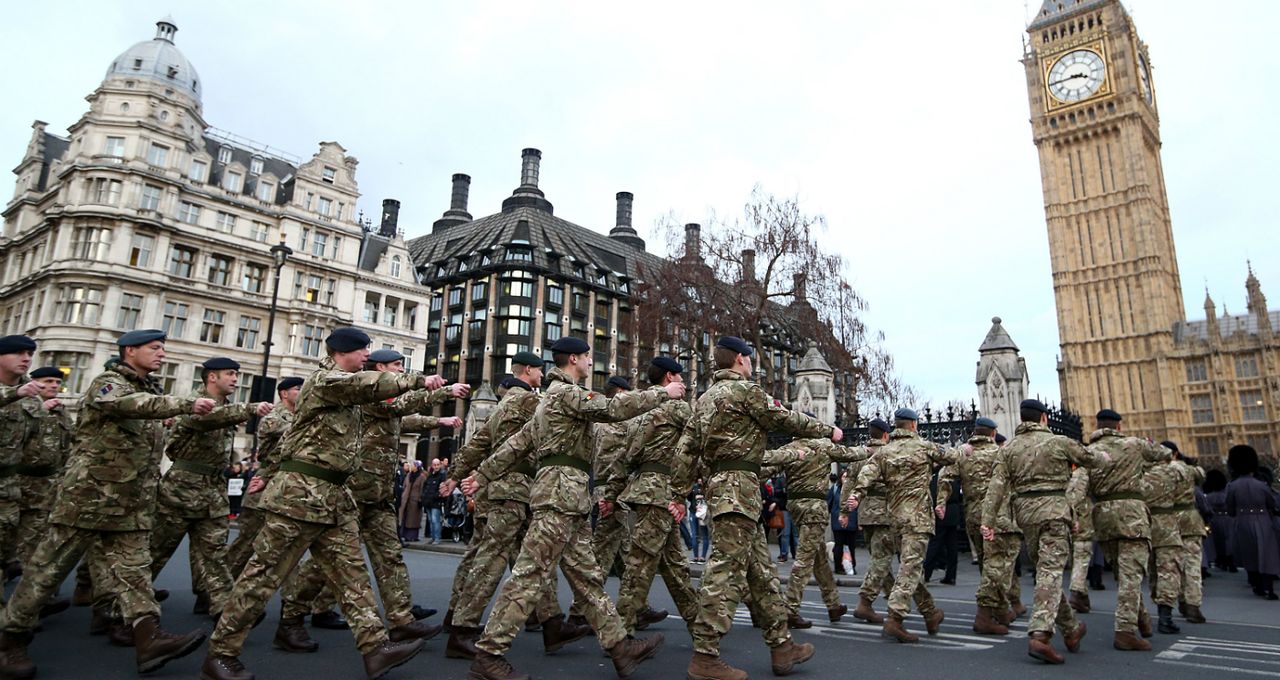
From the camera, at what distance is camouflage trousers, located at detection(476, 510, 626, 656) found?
479cm

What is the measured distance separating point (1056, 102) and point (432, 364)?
216ft

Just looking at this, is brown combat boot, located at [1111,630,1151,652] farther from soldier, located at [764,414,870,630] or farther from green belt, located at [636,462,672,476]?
green belt, located at [636,462,672,476]

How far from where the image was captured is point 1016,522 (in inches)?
275

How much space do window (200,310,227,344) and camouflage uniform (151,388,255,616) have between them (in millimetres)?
35817

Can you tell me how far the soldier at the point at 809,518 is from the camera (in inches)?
306

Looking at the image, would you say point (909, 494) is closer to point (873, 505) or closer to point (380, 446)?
point (873, 505)

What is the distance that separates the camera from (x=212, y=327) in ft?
125

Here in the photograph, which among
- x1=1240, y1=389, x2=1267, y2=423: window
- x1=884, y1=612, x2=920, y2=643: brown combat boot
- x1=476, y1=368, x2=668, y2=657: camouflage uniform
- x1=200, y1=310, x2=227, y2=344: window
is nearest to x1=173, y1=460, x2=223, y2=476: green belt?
x1=476, y1=368, x2=668, y2=657: camouflage uniform

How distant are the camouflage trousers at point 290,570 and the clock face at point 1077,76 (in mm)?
84773

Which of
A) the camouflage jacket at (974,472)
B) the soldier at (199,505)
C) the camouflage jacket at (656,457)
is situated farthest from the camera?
the camouflage jacket at (974,472)

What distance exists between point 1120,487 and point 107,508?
8902 mm

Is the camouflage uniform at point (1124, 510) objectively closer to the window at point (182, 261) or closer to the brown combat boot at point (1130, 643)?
the brown combat boot at point (1130, 643)

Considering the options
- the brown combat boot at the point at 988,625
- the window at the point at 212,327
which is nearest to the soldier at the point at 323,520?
the brown combat boot at the point at 988,625

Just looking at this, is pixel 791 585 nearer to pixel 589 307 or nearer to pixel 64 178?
pixel 64 178
